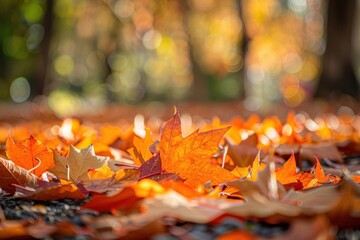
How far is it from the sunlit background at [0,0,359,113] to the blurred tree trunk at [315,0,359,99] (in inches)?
20.2

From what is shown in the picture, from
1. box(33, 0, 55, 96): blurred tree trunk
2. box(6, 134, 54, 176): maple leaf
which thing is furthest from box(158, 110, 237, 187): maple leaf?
box(33, 0, 55, 96): blurred tree trunk

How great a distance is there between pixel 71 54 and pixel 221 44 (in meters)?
8.45

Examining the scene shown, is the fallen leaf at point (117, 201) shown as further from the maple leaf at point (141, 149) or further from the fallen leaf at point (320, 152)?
the fallen leaf at point (320, 152)

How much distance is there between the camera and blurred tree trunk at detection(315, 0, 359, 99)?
7.78 meters

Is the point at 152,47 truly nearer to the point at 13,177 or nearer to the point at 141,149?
the point at 141,149

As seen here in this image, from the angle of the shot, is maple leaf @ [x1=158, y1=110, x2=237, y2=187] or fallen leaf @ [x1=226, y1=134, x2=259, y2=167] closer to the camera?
maple leaf @ [x1=158, y1=110, x2=237, y2=187]

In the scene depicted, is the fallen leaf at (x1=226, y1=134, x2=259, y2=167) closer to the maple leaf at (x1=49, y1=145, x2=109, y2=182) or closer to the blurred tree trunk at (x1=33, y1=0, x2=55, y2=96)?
the maple leaf at (x1=49, y1=145, x2=109, y2=182)

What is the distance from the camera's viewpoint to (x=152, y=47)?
34.8 meters

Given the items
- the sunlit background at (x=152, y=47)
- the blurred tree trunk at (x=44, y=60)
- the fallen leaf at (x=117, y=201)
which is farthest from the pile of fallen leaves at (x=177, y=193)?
the blurred tree trunk at (x=44, y=60)

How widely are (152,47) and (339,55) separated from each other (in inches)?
1071

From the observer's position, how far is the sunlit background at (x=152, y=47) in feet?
45.8

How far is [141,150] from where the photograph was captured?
1306 mm

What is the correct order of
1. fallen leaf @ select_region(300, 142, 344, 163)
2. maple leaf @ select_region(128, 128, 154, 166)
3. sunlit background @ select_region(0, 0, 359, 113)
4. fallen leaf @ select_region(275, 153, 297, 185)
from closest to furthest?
1. fallen leaf @ select_region(275, 153, 297, 185)
2. maple leaf @ select_region(128, 128, 154, 166)
3. fallen leaf @ select_region(300, 142, 344, 163)
4. sunlit background @ select_region(0, 0, 359, 113)

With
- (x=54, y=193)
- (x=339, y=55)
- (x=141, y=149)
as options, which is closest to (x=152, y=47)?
(x=339, y=55)
